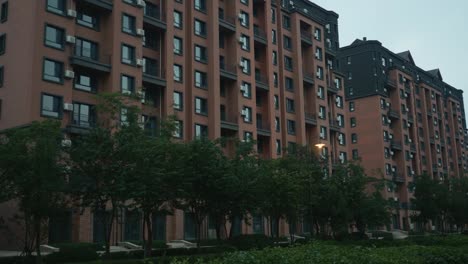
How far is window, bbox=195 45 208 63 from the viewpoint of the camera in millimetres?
55031

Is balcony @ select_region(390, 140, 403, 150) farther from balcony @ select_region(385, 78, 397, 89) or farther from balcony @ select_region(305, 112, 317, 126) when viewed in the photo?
balcony @ select_region(305, 112, 317, 126)

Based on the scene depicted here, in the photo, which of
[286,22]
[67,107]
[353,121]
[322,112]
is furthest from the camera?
[353,121]

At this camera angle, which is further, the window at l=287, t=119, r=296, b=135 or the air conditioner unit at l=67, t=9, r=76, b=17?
the window at l=287, t=119, r=296, b=135

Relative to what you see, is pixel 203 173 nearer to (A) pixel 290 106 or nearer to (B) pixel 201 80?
(B) pixel 201 80

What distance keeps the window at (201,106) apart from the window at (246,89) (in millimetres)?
5606

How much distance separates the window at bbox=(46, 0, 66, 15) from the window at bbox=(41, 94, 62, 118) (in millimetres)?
6995

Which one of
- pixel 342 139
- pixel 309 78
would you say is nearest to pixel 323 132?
pixel 342 139

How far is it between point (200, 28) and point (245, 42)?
6.48 meters

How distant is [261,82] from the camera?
62.2 metres

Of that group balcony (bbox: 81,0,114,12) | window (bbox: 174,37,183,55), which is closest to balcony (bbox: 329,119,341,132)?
window (bbox: 174,37,183,55)

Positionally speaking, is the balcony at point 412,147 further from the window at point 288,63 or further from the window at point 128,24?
the window at point 128,24

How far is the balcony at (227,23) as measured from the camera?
57.9m

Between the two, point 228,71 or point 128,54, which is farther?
A: point 228,71

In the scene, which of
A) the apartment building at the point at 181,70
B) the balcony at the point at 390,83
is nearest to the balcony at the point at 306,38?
the apartment building at the point at 181,70
